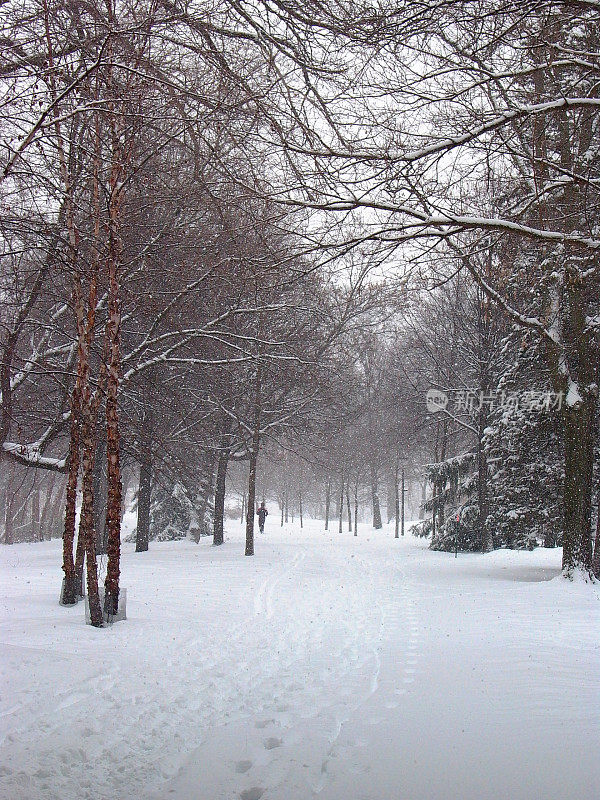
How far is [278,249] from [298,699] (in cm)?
459

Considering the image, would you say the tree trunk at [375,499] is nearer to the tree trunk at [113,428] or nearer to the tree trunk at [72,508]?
the tree trunk at [72,508]

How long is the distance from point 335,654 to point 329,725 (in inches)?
105

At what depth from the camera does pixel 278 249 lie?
7168mm

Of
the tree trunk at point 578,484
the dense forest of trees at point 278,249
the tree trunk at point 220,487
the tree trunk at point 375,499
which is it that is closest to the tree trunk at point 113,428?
the dense forest of trees at point 278,249

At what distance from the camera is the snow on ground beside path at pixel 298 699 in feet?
13.2

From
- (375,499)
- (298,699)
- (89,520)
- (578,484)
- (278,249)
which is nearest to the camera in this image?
(298,699)

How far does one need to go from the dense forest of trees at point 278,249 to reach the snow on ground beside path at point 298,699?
5.35ft

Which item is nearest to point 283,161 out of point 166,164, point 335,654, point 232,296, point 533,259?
point 166,164

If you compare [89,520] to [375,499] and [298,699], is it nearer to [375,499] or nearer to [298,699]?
[298,699]

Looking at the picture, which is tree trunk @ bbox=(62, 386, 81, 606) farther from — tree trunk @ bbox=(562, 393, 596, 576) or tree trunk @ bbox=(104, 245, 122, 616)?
tree trunk @ bbox=(562, 393, 596, 576)

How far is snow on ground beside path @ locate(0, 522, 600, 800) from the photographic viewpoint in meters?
4.02

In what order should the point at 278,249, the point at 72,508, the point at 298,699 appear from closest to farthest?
the point at 298,699 < the point at 278,249 < the point at 72,508

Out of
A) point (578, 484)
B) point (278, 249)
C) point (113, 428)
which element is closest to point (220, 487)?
point (578, 484)

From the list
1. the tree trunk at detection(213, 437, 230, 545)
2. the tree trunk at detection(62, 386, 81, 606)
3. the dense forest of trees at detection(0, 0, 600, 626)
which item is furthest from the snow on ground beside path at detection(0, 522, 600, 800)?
the tree trunk at detection(213, 437, 230, 545)
